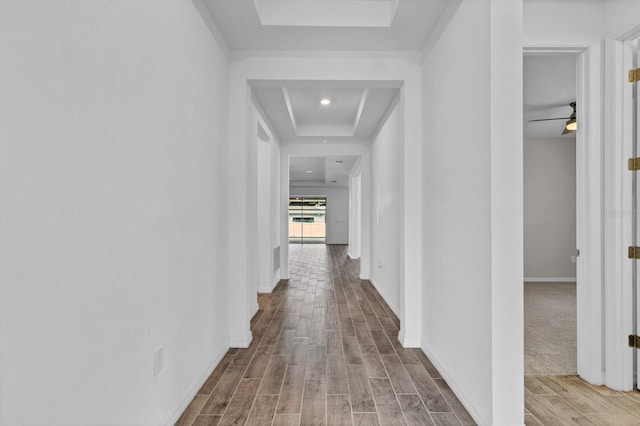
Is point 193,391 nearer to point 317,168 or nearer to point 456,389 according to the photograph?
point 456,389

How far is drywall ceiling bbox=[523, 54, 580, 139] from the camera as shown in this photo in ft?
11.8

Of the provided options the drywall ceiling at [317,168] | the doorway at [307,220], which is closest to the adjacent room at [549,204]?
the drywall ceiling at [317,168]

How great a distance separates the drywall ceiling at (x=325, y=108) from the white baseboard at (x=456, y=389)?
242 cm

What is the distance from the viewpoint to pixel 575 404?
6.79ft

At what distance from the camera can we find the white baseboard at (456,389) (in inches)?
74.0

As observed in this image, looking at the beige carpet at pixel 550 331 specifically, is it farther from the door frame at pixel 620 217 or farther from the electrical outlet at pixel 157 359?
the electrical outlet at pixel 157 359

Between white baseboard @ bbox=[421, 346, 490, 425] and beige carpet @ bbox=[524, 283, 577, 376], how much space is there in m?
0.65

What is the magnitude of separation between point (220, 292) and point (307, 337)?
1.02 metres

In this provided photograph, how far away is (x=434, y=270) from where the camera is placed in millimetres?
2703

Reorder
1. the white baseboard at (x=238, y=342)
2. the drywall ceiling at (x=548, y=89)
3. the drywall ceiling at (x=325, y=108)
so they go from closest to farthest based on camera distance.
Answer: the white baseboard at (x=238, y=342) → the drywall ceiling at (x=325, y=108) → the drywall ceiling at (x=548, y=89)

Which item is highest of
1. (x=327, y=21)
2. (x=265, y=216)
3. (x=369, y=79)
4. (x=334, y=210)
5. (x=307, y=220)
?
(x=327, y=21)

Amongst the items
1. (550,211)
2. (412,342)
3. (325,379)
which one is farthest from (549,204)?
(325,379)

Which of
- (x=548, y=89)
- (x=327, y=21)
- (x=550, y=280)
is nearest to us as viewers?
(x=327, y=21)

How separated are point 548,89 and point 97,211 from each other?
502 centimetres
